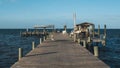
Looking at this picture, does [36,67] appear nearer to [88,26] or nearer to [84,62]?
[84,62]

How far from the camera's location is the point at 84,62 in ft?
59.1

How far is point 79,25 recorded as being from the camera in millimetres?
54375

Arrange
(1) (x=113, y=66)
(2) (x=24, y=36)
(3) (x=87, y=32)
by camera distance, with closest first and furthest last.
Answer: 1. (1) (x=113, y=66)
2. (3) (x=87, y=32)
3. (2) (x=24, y=36)

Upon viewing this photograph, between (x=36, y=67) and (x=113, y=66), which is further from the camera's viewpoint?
(x=113, y=66)

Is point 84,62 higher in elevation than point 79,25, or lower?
lower

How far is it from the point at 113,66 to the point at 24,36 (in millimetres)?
63275

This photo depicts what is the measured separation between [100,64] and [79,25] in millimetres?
37557

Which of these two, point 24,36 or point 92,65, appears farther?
point 24,36

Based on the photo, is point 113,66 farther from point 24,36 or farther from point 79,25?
point 24,36

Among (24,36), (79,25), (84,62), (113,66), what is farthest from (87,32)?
(24,36)

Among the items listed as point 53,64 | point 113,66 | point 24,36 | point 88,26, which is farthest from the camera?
point 24,36

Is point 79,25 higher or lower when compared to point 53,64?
higher

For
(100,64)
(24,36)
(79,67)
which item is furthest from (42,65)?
(24,36)

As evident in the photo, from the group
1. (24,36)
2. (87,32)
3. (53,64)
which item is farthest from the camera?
(24,36)
